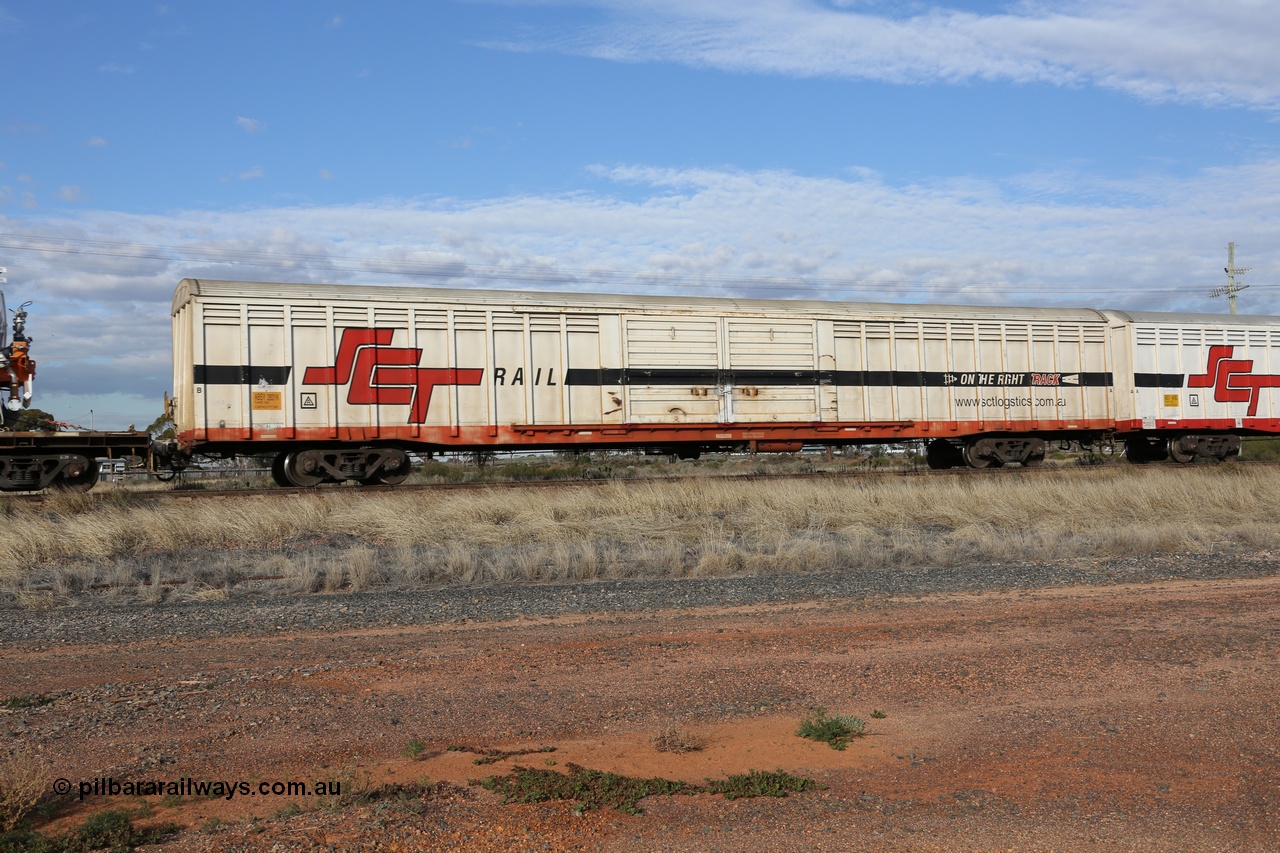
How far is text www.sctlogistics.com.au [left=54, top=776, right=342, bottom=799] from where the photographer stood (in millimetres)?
3852

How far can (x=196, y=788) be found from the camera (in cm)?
391

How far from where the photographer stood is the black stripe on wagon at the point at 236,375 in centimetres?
1492

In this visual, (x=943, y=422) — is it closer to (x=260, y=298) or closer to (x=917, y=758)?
(x=260, y=298)

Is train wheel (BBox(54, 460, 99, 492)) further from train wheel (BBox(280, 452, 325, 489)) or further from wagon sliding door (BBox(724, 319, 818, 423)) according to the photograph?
wagon sliding door (BBox(724, 319, 818, 423))

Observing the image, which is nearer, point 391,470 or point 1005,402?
point 391,470

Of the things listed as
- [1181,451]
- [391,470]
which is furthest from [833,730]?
[1181,451]

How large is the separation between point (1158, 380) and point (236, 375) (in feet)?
60.7

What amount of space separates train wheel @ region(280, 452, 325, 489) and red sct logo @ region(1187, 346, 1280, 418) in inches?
721

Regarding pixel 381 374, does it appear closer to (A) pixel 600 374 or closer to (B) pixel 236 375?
(B) pixel 236 375

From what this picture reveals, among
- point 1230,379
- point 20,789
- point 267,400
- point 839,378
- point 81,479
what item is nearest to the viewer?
point 20,789

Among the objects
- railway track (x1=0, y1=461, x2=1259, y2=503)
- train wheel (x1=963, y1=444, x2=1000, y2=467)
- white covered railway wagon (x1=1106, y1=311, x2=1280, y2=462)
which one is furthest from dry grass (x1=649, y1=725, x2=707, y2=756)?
white covered railway wagon (x1=1106, y1=311, x2=1280, y2=462)

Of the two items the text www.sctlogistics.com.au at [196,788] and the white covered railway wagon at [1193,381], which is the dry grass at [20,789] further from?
the white covered railway wagon at [1193,381]

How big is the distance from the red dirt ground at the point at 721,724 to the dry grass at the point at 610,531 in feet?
8.48

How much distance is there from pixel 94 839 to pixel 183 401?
43.0 ft
